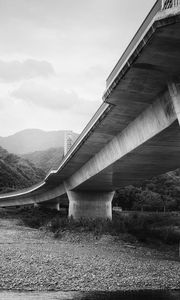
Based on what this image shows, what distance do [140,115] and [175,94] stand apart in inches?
175

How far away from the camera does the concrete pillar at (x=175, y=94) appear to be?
11.6 metres

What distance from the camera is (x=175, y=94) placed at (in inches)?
467

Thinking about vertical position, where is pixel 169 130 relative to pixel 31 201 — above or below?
below

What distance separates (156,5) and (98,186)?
26869 millimetres

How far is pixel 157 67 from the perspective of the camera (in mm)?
11094

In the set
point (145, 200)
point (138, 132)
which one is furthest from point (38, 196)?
point (138, 132)

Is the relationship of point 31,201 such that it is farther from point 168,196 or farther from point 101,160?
point 101,160

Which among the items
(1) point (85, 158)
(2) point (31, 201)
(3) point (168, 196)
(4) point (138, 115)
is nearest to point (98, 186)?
(1) point (85, 158)

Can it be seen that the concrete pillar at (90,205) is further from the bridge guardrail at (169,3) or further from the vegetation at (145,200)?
the vegetation at (145,200)

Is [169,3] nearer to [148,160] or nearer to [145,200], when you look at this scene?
[148,160]

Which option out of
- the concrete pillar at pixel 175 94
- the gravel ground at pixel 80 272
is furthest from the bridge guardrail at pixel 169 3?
the gravel ground at pixel 80 272

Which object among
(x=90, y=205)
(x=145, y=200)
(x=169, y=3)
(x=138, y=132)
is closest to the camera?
(x=169, y=3)

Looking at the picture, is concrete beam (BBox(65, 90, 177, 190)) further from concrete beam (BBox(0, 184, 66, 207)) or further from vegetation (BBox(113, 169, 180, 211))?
vegetation (BBox(113, 169, 180, 211))

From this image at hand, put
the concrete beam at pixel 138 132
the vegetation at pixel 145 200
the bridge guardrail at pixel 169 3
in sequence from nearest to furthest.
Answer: the bridge guardrail at pixel 169 3 → the concrete beam at pixel 138 132 → the vegetation at pixel 145 200
